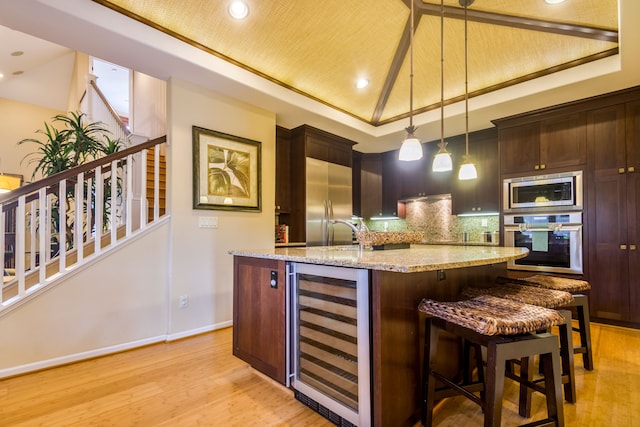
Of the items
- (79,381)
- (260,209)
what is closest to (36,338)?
(79,381)

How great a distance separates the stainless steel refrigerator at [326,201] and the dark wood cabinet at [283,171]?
32cm

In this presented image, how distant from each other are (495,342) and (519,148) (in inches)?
140

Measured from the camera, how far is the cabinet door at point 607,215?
3275 millimetres

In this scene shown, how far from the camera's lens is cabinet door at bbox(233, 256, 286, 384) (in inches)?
76.6

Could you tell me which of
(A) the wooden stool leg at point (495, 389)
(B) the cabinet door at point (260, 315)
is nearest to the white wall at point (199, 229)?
(B) the cabinet door at point (260, 315)

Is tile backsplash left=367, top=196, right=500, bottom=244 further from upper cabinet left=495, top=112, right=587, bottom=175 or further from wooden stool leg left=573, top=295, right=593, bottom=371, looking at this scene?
wooden stool leg left=573, top=295, right=593, bottom=371

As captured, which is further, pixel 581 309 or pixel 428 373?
pixel 581 309

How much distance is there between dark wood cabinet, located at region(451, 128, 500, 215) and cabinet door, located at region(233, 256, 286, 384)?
3.69 meters

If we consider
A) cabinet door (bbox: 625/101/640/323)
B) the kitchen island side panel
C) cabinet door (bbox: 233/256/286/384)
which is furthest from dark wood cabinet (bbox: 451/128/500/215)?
cabinet door (bbox: 233/256/286/384)

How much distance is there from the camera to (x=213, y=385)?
6.92 feet

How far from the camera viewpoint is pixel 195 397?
195 cm

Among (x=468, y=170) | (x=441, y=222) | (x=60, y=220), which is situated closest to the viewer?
(x=60, y=220)

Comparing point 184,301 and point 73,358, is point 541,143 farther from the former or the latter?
point 73,358

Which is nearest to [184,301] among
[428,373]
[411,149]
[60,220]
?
[60,220]
